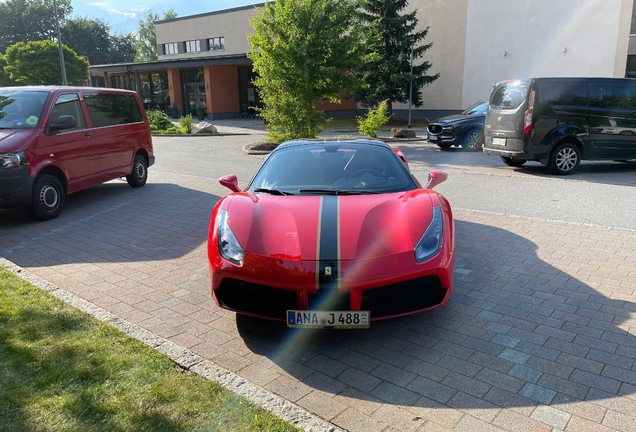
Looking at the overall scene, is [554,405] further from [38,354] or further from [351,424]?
[38,354]

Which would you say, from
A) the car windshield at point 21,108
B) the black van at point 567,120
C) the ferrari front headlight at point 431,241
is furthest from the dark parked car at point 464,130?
the ferrari front headlight at point 431,241

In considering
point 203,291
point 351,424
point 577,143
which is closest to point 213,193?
point 203,291

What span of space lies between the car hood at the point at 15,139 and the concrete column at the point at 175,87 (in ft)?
98.2

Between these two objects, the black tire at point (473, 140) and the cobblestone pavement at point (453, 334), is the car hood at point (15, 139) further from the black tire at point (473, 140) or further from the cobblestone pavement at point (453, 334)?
the black tire at point (473, 140)

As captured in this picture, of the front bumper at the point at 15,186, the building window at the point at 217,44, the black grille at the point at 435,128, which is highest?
the building window at the point at 217,44

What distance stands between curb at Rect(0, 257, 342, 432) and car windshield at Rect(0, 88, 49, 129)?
409cm

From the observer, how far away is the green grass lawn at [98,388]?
2.66 metres

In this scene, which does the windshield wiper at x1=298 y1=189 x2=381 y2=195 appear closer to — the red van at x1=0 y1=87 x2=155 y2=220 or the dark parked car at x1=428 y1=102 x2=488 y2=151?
the red van at x1=0 y1=87 x2=155 y2=220

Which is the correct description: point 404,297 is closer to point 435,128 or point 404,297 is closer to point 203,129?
point 435,128

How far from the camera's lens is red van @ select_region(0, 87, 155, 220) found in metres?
7.02

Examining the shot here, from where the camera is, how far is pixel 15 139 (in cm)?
711

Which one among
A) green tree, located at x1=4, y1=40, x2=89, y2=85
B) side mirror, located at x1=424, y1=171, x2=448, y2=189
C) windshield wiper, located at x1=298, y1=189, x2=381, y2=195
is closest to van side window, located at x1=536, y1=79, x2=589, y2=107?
side mirror, located at x1=424, y1=171, x2=448, y2=189

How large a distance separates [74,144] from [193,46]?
37.6 m

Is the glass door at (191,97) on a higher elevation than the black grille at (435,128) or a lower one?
higher
